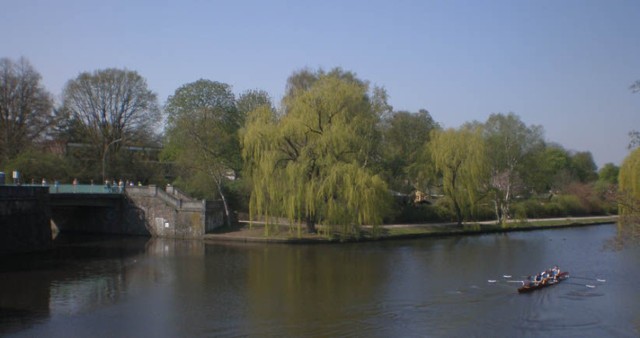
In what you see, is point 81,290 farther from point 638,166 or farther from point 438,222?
point 438,222

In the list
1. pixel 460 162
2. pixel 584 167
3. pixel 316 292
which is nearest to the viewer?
pixel 316 292

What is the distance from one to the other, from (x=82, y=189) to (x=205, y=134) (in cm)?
1058

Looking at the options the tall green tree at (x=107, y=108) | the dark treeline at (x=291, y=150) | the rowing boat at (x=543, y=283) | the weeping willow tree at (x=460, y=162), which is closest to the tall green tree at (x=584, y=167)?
the dark treeline at (x=291, y=150)

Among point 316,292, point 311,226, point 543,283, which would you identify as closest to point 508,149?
point 311,226

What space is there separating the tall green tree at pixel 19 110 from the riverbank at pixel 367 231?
21.2 m

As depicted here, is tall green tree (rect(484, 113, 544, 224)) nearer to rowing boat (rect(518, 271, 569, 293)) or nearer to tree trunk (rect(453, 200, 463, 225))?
tree trunk (rect(453, 200, 463, 225))

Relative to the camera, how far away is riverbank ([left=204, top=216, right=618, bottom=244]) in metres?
43.8

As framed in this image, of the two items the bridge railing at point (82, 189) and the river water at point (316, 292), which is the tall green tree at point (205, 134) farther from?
the river water at point (316, 292)

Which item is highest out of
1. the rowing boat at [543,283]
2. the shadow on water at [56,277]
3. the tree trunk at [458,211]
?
the tree trunk at [458,211]

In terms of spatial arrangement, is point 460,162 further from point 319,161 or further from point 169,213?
point 169,213

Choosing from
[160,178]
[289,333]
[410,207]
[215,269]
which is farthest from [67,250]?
[410,207]

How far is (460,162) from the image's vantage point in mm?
52406

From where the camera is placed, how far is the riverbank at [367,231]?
4381cm

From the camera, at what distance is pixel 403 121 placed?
59531 mm
